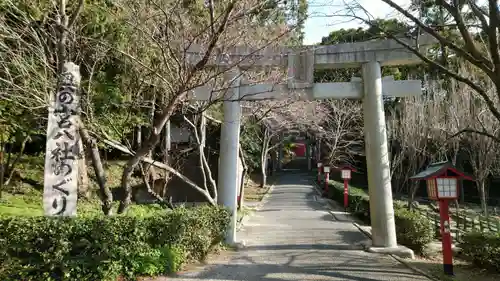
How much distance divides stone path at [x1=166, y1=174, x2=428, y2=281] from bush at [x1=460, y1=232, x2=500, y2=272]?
5.03ft

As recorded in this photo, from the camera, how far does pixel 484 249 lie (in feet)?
29.2

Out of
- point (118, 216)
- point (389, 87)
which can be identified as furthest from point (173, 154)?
point (118, 216)

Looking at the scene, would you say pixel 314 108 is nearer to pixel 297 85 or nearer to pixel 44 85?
pixel 297 85

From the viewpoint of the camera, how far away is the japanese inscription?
6.27 metres

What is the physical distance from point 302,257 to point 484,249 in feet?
12.4

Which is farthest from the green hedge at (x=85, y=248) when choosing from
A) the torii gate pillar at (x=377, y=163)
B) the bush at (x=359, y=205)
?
the bush at (x=359, y=205)

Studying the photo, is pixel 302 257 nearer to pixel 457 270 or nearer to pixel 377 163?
pixel 377 163

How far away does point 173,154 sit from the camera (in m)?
16.8

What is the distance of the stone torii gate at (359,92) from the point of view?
1108cm

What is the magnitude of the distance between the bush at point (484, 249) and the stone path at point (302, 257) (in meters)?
1.53

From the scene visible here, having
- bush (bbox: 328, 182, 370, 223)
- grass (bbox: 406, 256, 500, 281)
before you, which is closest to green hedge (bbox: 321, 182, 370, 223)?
bush (bbox: 328, 182, 370, 223)

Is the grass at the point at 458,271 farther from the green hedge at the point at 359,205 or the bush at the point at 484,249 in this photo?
the green hedge at the point at 359,205

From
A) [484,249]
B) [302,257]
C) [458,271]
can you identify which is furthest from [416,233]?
[302,257]

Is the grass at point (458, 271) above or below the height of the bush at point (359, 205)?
below
